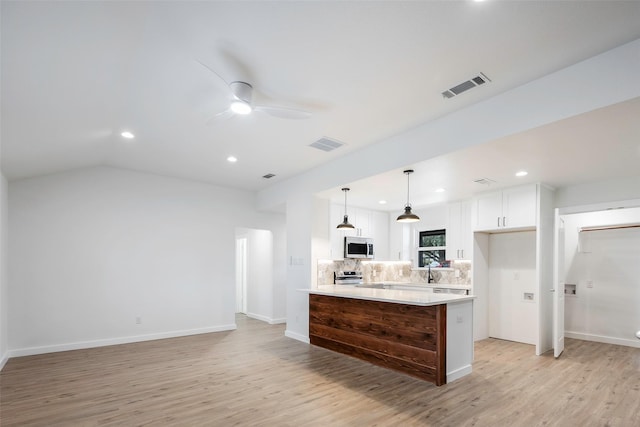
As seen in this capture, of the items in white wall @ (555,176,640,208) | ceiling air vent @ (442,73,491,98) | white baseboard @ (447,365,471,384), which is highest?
ceiling air vent @ (442,73,491,98)

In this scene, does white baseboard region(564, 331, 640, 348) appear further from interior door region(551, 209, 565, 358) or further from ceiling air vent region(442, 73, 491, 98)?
ceiling air vent region(442, 73, 491, 98)

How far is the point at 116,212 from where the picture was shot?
5.86 metres

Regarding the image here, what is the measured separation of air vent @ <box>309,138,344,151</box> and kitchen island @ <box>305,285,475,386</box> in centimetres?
205

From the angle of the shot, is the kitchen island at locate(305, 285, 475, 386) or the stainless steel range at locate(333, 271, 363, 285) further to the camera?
the stainless steel range at locate(333, 271, 363, 285)

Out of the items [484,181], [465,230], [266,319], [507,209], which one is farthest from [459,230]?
[266,319]

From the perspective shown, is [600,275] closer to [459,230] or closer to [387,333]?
[459,230]

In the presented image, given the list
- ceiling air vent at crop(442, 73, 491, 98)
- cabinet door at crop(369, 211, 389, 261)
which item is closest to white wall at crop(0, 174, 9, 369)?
ceiling air vent at crop(442, 73, 491, 98)

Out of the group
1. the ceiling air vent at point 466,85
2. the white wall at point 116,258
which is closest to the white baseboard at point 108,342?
the white wall at point 116,258

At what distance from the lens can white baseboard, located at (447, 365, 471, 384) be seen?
379 cm

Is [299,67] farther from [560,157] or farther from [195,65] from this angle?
[560,157]

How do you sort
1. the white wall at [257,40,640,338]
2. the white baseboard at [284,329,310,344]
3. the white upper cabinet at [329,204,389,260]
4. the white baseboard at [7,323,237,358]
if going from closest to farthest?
the white wall at [257,40,640,338] < the white baseboard at [7,323,237,358] < the white baseboard at [284,329,310,344] < the white upper cabinet at [329,204,389,260]

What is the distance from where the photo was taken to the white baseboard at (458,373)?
379 centimetres

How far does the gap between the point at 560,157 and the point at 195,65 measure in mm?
3978

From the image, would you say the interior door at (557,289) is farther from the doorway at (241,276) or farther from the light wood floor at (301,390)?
the doorway at (241,276)
